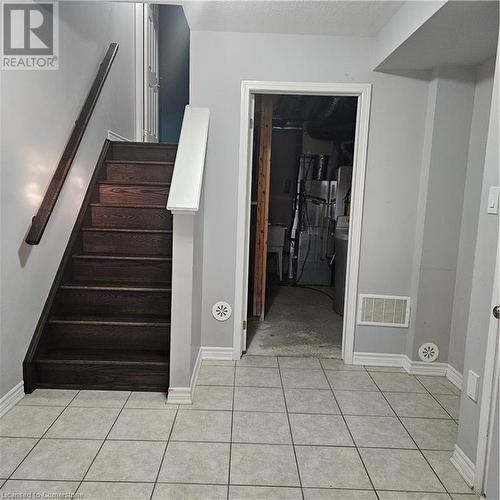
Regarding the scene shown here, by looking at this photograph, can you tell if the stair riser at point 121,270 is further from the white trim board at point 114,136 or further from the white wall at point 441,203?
the white wall at point 441,203

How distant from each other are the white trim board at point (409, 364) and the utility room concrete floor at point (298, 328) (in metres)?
0.22

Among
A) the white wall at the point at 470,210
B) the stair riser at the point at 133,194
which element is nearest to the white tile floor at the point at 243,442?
the white wall at the point at 470,210

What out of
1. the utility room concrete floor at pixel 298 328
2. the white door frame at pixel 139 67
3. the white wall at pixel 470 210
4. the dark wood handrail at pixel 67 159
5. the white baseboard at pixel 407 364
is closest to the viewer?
the dark wood handrail at pixel 67 159

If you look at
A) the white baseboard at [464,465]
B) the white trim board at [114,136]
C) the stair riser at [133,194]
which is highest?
the white trim board at [114,136]

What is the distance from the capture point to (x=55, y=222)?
2.85m

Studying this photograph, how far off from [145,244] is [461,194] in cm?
235

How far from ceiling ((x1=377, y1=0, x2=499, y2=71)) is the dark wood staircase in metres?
2.06

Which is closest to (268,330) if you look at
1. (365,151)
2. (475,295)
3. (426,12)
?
(365,151)

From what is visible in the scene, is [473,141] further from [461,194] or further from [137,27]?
[137,27]

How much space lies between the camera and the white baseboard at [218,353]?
3.16 m

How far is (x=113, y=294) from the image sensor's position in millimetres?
2904

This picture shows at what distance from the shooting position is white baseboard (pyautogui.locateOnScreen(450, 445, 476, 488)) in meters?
1.87

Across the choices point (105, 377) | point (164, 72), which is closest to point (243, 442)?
point (105, 377)

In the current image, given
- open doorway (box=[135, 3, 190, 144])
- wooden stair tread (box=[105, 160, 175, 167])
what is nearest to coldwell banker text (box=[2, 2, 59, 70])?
wooden stair tread (box=[105, 160, 175, 167])
